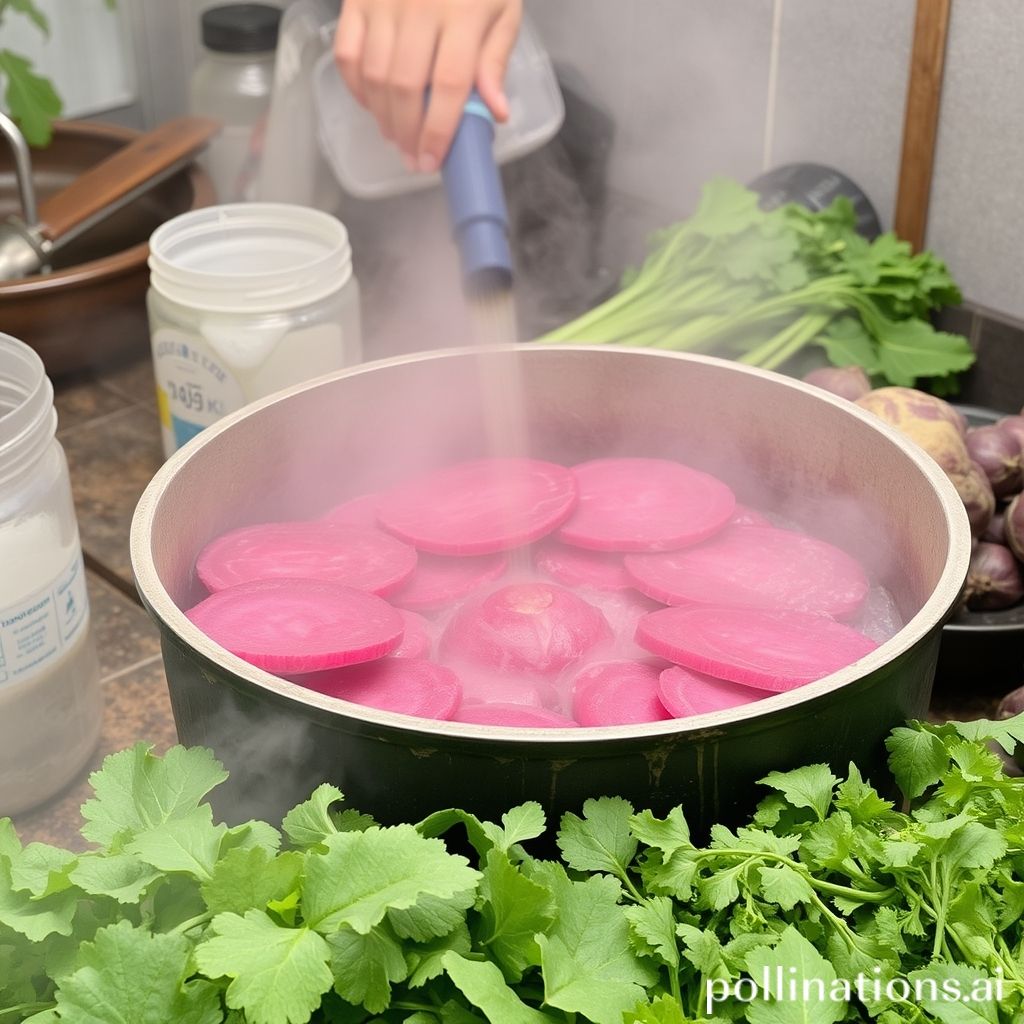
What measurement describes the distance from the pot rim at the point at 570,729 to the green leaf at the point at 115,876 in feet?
0.37

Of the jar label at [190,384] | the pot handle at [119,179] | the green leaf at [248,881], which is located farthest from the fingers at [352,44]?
the green leaf at [248,881]

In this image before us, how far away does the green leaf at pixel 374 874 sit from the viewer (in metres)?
0.66

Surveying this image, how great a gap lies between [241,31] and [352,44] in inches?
23.7

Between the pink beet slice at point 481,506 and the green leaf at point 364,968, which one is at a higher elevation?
the green leaf at point 364,968

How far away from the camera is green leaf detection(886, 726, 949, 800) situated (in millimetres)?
809

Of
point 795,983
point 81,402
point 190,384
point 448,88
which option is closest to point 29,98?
point 81,402

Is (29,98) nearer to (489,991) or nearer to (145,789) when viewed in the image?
(145,789)

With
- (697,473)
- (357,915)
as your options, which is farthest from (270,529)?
(357,915)

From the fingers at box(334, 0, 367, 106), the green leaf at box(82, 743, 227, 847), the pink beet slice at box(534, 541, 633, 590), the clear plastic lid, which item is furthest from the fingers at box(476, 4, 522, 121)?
the green leaf at box(82, 743, 227, 847)

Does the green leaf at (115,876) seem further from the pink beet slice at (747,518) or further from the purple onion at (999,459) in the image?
the purple onion at (999,459)

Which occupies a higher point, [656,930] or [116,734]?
[656,930]

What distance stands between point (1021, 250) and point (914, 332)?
0.55 ft

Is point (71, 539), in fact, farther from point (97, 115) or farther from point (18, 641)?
point (97, 115)

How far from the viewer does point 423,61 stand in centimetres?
136
